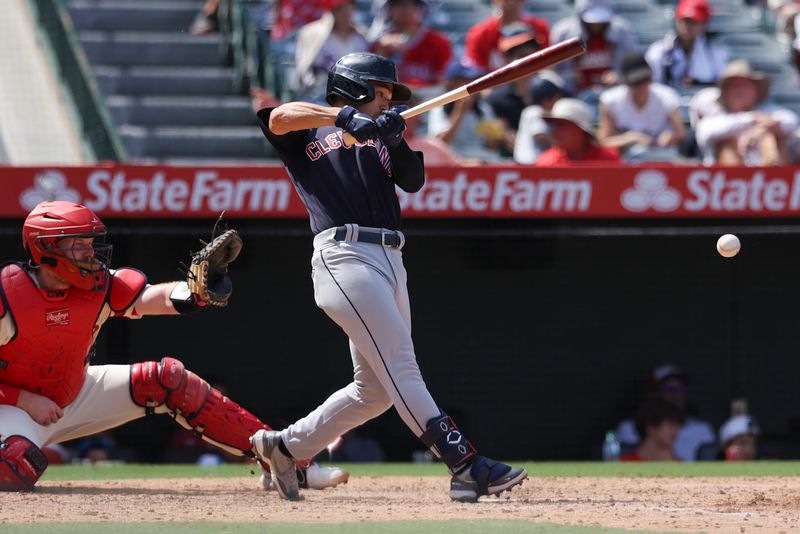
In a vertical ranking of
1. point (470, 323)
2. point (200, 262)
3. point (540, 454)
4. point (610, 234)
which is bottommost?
point (540, 454)

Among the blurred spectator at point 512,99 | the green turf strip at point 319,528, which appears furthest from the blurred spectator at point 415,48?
the green turf strip at point 319,528

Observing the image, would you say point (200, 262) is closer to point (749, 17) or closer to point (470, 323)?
point (470, 323)

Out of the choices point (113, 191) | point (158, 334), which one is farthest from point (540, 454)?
point (113, 191)

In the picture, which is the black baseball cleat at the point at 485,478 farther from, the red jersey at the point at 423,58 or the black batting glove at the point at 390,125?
the red jersey at the point at 423,58

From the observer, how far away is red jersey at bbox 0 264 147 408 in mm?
5168

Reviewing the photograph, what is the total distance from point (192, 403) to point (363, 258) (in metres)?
1.12

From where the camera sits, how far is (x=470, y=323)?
26.8 feet

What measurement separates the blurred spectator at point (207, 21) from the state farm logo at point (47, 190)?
360 centimetres

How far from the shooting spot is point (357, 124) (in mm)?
4523

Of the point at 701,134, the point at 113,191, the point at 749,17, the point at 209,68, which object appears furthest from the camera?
the point at 749,17

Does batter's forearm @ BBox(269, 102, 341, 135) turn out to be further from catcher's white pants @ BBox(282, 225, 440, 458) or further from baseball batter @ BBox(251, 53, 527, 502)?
catcher's white pants @ BBox(282, 225, 440, 458)

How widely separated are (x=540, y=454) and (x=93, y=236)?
12.1 ft

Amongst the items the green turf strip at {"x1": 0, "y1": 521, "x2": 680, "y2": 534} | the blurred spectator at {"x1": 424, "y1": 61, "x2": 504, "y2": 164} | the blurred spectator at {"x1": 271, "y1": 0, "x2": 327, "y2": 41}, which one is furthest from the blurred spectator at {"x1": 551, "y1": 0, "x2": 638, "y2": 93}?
the green turf strip at {"x1": 0, "y1": 521, "x2": 680, "y2": 534}

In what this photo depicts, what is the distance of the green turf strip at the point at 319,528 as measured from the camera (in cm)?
407
